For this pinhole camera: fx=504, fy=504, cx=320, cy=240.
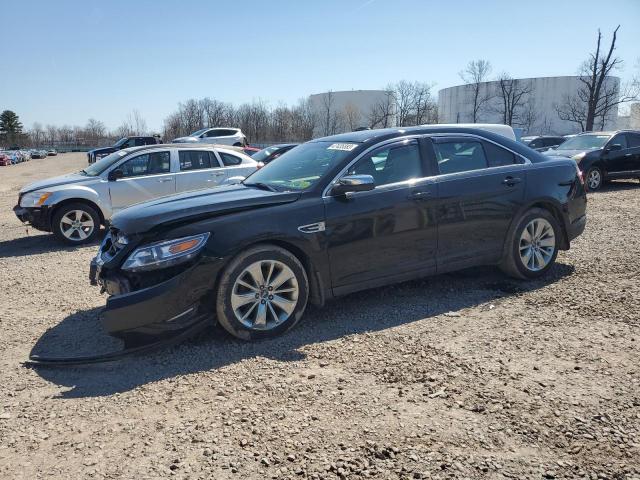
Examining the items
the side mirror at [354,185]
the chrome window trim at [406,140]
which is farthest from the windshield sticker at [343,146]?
the side mirror at [354,185]

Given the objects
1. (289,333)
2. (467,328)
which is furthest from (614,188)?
(289,333)

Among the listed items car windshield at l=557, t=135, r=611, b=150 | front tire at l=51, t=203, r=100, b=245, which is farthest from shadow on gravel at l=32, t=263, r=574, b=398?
car windshield at l=557, t=135, r=611, b=150

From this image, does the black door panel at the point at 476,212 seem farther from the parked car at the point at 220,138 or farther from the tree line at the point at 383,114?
the tree line at the point at 383,114

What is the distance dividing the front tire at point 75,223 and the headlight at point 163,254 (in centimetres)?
556

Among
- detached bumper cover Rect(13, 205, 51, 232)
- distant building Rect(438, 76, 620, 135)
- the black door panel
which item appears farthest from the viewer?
distant building Rect(438, 76, 620, 135)

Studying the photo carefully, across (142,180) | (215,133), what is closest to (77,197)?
(142,180)

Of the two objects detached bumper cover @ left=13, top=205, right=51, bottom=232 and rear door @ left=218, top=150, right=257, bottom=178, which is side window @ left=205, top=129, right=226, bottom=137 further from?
detached bumper cover @ left=13, top=205, right=51, bottom=232

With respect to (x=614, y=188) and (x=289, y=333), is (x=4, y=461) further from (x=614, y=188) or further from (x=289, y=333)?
(x=614, y=188)

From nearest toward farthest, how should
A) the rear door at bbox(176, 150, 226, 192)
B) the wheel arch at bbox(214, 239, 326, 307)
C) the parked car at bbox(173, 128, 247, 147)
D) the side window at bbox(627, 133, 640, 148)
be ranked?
the wheel arch at bbox(214, 239, 326, 307) < the rear door at bbox(176, 150, 226, 192) < the side window at bbox(627, 133, 640, 148) < the parked car at bbox(173, 128, 247, 147)

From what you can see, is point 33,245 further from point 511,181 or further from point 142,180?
point 511,181

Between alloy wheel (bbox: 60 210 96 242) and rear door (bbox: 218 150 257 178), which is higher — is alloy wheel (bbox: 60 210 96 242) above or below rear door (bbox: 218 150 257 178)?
below

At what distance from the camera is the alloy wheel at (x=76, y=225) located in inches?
343

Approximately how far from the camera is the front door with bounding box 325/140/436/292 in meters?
4.45

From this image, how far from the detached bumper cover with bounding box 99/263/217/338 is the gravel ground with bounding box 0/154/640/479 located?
275 mm
